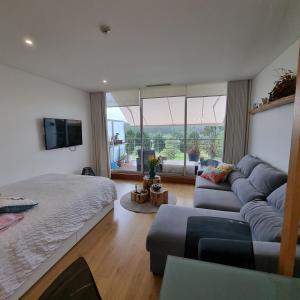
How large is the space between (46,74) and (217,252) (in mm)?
→ 3721

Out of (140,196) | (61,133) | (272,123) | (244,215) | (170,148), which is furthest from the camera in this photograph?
(170,148)

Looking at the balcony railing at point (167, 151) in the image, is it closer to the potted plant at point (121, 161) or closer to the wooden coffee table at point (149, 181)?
the potted plant at point (121, 161)

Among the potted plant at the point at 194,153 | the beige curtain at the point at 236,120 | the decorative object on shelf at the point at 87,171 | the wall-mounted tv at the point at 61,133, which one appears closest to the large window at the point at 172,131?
the potted plant at the point at 194,153

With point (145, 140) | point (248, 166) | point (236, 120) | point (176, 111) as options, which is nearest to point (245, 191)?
point (248, 166)

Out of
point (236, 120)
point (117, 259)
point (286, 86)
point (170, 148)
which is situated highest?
point (286, 86)

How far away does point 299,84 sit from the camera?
0.75m

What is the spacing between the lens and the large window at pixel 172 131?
460 cm

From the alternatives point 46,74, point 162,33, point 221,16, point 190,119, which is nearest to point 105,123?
point 46,74

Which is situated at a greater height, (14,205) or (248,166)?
(248,166)

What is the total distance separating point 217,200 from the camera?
237 centimetres

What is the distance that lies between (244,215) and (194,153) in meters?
2.99

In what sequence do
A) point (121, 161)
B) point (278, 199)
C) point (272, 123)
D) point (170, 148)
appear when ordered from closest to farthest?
point (278, 199) → point (272, 123) → point (170, 148) → point (121, 161)

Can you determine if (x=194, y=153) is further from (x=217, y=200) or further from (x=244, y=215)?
(x=244, y=215)

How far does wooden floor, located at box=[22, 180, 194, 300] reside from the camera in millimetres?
1590
